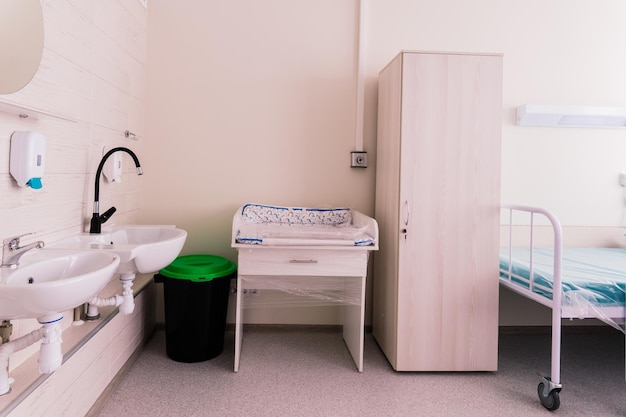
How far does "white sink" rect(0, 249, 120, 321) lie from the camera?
980mm

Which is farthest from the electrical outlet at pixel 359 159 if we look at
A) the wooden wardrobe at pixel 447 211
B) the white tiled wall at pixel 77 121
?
the white tiled wall at pixel 77 121

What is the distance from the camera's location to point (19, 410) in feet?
4.10

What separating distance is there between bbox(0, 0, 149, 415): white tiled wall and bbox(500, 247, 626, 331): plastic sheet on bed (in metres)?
2.12

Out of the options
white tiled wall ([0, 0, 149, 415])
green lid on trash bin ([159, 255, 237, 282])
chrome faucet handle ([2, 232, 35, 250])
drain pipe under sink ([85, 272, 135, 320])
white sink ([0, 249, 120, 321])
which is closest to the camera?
white sink ([0, 249, 120, 321])

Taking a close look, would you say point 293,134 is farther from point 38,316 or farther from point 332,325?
point 38,316

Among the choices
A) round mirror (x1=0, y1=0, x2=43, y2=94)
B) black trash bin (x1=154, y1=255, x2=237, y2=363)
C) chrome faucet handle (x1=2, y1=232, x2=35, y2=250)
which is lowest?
black trash bin (x1=154, y1=255, x2=237, y2=363)

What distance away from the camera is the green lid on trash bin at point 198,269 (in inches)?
87.4

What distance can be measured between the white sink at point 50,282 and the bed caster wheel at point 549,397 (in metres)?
1.94

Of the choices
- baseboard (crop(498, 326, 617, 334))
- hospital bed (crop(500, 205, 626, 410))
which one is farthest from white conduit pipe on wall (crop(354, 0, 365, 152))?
baseboard (crop(498, 326, 617, 334))

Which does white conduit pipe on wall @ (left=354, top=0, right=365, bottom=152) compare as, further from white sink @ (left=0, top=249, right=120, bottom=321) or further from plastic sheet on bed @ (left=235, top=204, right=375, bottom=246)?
white sink @ (left=0, top=249, right=120, bottom=321)

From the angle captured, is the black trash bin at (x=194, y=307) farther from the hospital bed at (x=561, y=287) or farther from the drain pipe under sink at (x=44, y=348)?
the hospital bed at (x=561, y=287)

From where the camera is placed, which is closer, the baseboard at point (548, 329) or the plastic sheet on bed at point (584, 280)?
the plastic sheet on bed at point (584, 280)

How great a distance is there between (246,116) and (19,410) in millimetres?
1950

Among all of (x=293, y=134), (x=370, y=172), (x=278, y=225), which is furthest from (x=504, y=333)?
(x=293, y=134)
